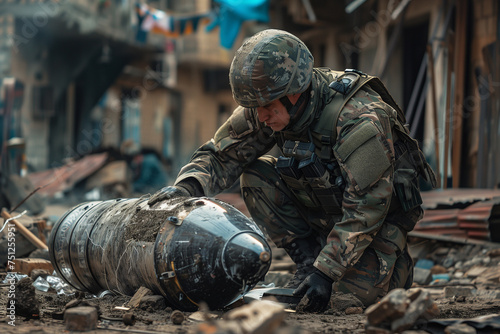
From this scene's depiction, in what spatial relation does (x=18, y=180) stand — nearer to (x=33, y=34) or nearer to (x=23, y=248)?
(x=23, y=248)

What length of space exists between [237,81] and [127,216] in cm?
95

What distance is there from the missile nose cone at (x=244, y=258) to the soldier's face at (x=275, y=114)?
0.77 m

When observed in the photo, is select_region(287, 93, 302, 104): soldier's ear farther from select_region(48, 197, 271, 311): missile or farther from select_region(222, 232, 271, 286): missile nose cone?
select_region(222, 232, 271, 286): missile nose cone

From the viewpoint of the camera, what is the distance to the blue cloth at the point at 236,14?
11.3 m

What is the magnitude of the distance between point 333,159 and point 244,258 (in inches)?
37.5

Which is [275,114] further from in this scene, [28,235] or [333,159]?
[28,235]

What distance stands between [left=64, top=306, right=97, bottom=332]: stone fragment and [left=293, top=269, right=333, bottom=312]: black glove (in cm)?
107

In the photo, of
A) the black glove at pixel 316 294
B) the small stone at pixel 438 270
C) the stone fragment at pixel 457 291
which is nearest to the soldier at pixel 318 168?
the black glove at pixel 316 294

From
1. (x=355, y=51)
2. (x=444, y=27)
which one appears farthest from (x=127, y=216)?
(x=355, y=51)

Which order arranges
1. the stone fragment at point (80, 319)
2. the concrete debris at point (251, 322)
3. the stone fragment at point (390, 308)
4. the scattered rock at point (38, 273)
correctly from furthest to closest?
the scattered rock at point (38, 273), the stone fragment at point (80, 319), the stone fragment at point (390, 308), the concrete debris at point (251, 322)

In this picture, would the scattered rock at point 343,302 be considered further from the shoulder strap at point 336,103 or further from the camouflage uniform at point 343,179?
the shoulder strap at point 336,103

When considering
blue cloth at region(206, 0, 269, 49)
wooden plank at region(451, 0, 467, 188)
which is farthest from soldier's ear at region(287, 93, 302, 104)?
blue cloth at region(206, 0, 269, 49)

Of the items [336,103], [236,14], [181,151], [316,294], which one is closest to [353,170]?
[336,103]

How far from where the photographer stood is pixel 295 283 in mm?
4078
